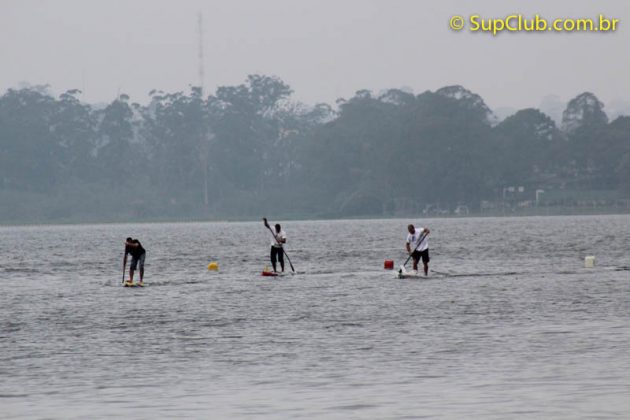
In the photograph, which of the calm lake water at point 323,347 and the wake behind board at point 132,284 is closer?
the calm lake water at point 323,347

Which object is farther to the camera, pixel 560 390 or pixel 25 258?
pixel 25 258

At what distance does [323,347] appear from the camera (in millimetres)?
25578

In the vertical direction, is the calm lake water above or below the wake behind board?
below

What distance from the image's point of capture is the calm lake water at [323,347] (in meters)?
18.8

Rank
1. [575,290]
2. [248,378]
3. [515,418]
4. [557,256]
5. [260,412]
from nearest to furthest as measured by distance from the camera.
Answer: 1. [515,418]
2. [260,412]
3. [248,378]
4. [575,290]
5. [557,256]

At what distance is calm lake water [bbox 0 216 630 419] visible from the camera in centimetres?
1878

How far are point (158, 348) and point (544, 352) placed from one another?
7.13 metres

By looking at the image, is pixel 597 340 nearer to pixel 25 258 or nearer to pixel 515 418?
pixel 515 418

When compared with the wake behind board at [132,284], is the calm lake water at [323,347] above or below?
below

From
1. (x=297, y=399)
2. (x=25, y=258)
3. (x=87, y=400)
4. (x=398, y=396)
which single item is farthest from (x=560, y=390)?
(x=25, y=258)

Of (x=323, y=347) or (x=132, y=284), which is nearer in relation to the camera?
(x=323, y=347)

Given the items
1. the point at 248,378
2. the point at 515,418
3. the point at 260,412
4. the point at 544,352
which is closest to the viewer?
the point at 515,418

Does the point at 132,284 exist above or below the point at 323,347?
above

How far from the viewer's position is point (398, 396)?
19172 millimetres
